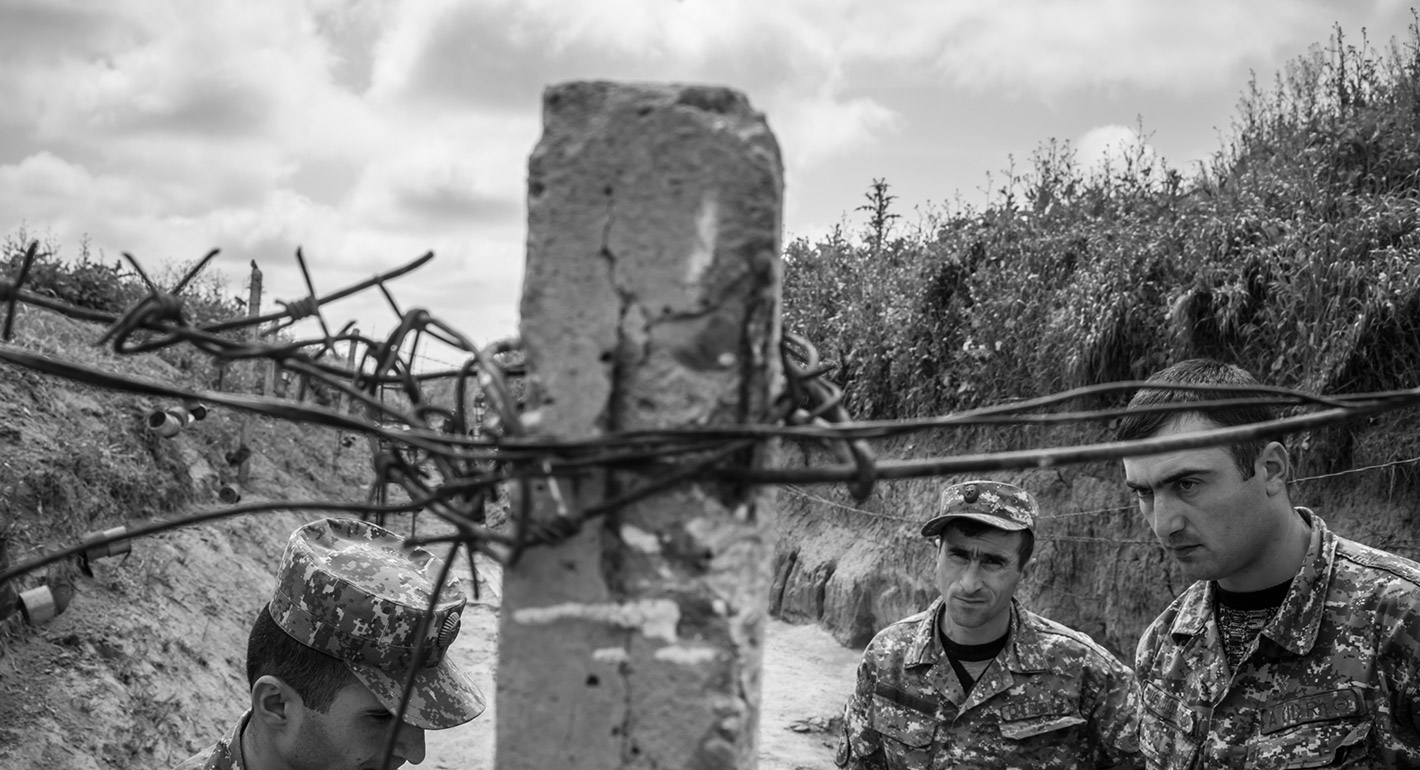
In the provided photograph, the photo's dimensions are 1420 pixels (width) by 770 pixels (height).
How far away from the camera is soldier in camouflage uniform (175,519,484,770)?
7.93ft

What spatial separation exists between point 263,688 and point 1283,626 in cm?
262

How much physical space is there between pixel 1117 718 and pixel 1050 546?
→ 464cm

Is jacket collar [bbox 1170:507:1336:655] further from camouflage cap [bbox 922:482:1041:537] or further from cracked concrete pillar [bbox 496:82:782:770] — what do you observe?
cracked concrete pillar [bbox 496:82:782:770]

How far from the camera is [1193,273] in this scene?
744 cm

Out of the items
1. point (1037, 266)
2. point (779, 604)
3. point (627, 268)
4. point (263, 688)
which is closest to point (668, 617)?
point (627, 268)

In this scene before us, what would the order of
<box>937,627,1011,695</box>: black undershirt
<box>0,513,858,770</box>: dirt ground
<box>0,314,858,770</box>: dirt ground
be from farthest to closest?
1. <box>0,314,858,770</box>: dirt ground
2. <box>0,513,858,770</box>: dirt ground
3. <box>937,627,1011,695</box>: black undershirt

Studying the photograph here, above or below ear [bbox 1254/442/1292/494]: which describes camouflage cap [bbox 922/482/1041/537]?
below

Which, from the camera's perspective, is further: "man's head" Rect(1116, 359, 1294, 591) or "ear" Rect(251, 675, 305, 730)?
"man's head" Rect(1116, 359, 1294, 591)

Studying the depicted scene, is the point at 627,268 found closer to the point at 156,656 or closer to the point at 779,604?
the point at 156,656

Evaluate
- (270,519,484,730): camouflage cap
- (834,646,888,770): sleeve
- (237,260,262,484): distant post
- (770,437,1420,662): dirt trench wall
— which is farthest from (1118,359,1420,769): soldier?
(237,260,262,484): distant post

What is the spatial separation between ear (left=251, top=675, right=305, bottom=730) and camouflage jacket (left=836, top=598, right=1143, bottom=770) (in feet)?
6.90

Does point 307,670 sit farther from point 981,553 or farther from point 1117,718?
point 1117,718

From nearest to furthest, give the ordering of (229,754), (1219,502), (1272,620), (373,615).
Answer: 1. (373,615)
2. (229,754)
3. (1219,502)
4. (1272,620)

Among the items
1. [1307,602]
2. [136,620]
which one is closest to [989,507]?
[1307,602]
